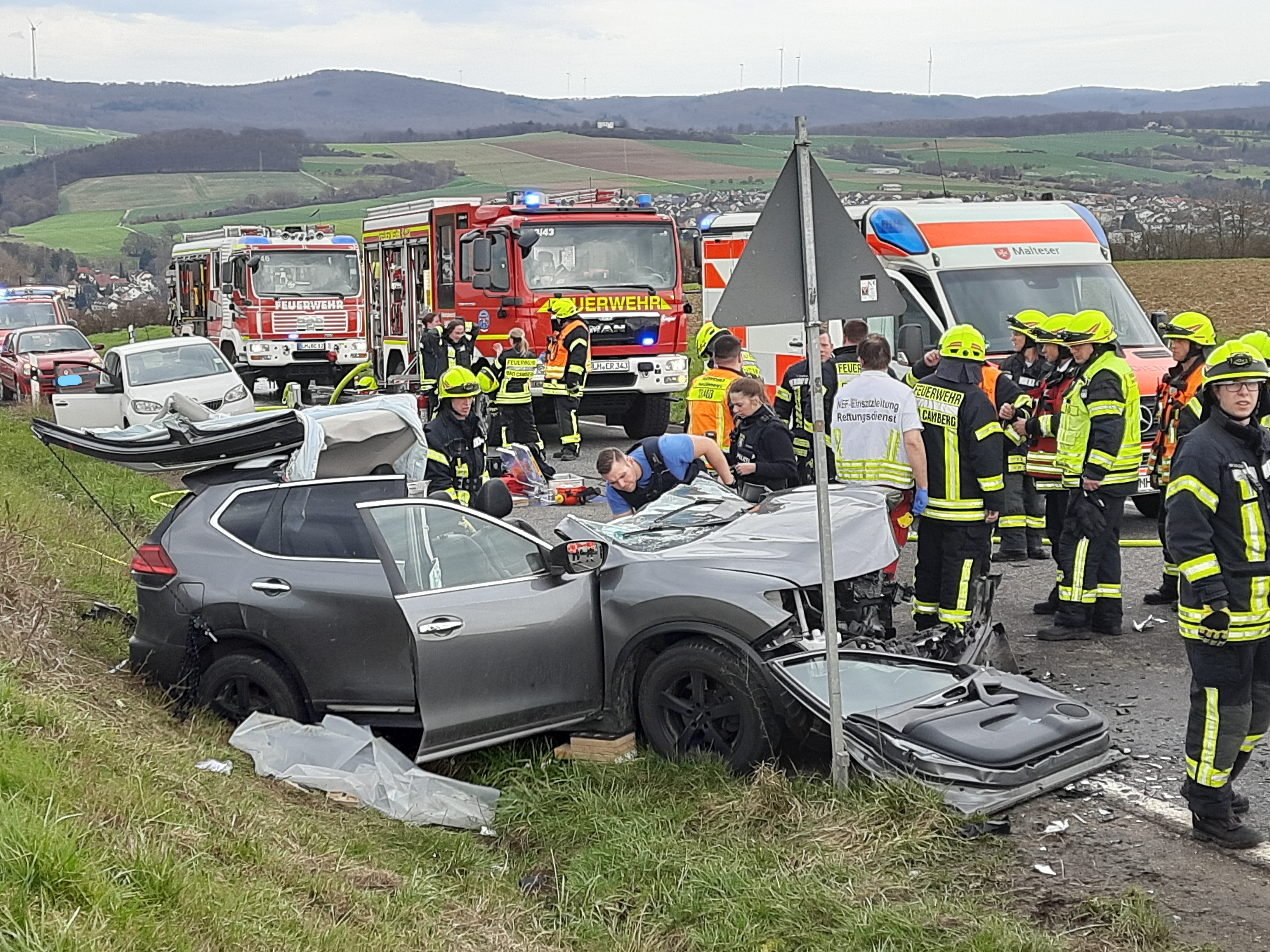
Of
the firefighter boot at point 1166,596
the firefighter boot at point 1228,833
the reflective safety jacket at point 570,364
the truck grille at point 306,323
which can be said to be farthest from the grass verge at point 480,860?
the truck grille at point 306,323

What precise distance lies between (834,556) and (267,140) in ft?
445

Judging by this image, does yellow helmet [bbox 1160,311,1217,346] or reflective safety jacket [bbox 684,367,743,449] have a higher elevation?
yellow helmet [bbox 1160,311,1217,346]

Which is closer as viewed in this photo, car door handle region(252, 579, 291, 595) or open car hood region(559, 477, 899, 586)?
open car hood region(559, 477, 899, 586)

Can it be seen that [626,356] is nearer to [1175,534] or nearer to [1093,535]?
[1093,535]

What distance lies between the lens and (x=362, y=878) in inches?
186

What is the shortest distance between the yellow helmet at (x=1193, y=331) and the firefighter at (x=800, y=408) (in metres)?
2.31

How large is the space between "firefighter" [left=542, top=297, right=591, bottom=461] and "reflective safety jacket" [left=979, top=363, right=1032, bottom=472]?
608cm

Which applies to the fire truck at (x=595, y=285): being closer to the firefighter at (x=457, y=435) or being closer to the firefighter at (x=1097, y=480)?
the firefighter at (x=457, y=435)

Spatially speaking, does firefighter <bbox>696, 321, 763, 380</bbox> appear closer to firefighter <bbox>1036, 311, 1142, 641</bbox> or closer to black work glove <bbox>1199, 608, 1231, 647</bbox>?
firefighter <bbox>1036, 311, 1142, 641</bbox>

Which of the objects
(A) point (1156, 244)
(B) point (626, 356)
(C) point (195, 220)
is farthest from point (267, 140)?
(B) point (626, 356)

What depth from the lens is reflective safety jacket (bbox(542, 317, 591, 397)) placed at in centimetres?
1498

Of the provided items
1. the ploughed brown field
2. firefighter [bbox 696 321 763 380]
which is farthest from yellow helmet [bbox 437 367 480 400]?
the ploughed brown field

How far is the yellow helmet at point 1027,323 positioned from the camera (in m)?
9.61

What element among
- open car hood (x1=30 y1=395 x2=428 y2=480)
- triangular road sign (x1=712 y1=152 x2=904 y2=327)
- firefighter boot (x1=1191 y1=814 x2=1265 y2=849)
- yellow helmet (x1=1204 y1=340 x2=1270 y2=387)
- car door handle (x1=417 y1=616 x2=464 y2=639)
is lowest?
firefighter boot (x1=1191 y1=814 x2=1265 y2=849)
